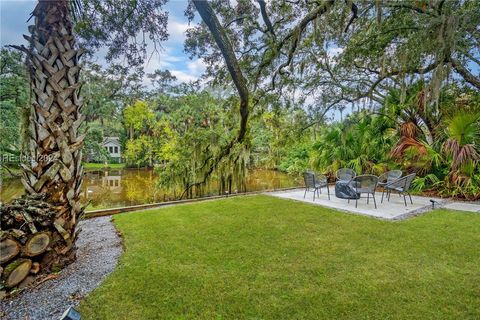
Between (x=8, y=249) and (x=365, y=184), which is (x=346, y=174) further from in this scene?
(x=8, y=249)

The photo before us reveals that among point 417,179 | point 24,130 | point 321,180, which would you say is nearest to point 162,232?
point 24,130

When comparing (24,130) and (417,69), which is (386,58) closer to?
(417,69)

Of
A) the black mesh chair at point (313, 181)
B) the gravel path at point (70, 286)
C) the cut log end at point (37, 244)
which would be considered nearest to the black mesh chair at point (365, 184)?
the black mesh chair at point (313, 181)

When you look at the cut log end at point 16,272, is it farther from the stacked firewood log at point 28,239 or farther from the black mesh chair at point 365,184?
the black mesh chair at point 365,184

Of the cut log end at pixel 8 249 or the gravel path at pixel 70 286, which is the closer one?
the gravel path at pixel 70 286

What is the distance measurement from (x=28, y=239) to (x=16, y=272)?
294 millimetres

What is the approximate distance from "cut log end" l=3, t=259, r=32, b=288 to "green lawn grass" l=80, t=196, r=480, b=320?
716 millimetres

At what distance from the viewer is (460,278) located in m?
2.46

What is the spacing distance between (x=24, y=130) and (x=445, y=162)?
8714mm

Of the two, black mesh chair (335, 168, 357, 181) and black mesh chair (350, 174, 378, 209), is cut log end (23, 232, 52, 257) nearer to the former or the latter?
black mesh chair (350, 174, 378, 209)

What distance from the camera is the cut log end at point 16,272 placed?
2.18 meters

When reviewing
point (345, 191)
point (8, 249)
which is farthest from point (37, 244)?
point (345, 191)

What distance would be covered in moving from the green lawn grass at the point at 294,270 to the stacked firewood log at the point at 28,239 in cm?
69

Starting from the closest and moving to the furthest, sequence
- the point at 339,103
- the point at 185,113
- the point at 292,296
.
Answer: the point at 292,296 → the point at 339,103 → the point at 185,113
